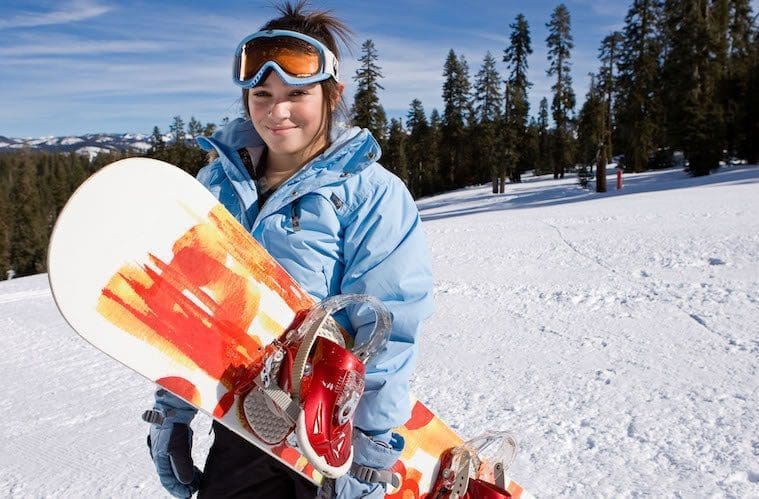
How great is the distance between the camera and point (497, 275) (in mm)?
7422

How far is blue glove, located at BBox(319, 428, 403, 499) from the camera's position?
Answer: 1.51 metres

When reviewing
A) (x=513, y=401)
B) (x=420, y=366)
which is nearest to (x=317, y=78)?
(x=513, y=401)

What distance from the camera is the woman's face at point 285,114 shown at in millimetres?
1667

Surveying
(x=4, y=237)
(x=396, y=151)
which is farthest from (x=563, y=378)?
(x=4, y=237)

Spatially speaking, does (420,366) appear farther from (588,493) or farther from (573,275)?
(573,275)

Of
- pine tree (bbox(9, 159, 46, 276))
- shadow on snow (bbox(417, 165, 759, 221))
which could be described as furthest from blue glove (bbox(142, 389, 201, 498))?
pine tree (bbox(9, 159, 46, 276))

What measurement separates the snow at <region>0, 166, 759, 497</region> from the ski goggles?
7.54 ft

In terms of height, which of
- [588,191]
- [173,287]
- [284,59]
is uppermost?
[284,59]

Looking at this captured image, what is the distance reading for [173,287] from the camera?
1.65m

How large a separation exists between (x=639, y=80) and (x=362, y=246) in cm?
3550

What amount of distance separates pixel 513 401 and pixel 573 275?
368 cm

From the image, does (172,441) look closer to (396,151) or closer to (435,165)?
(396,151)

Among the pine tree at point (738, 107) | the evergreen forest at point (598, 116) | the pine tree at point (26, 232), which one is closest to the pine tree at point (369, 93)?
the evergreen forest at point (598, 116)

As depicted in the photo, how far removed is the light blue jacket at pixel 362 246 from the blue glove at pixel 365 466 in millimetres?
34
